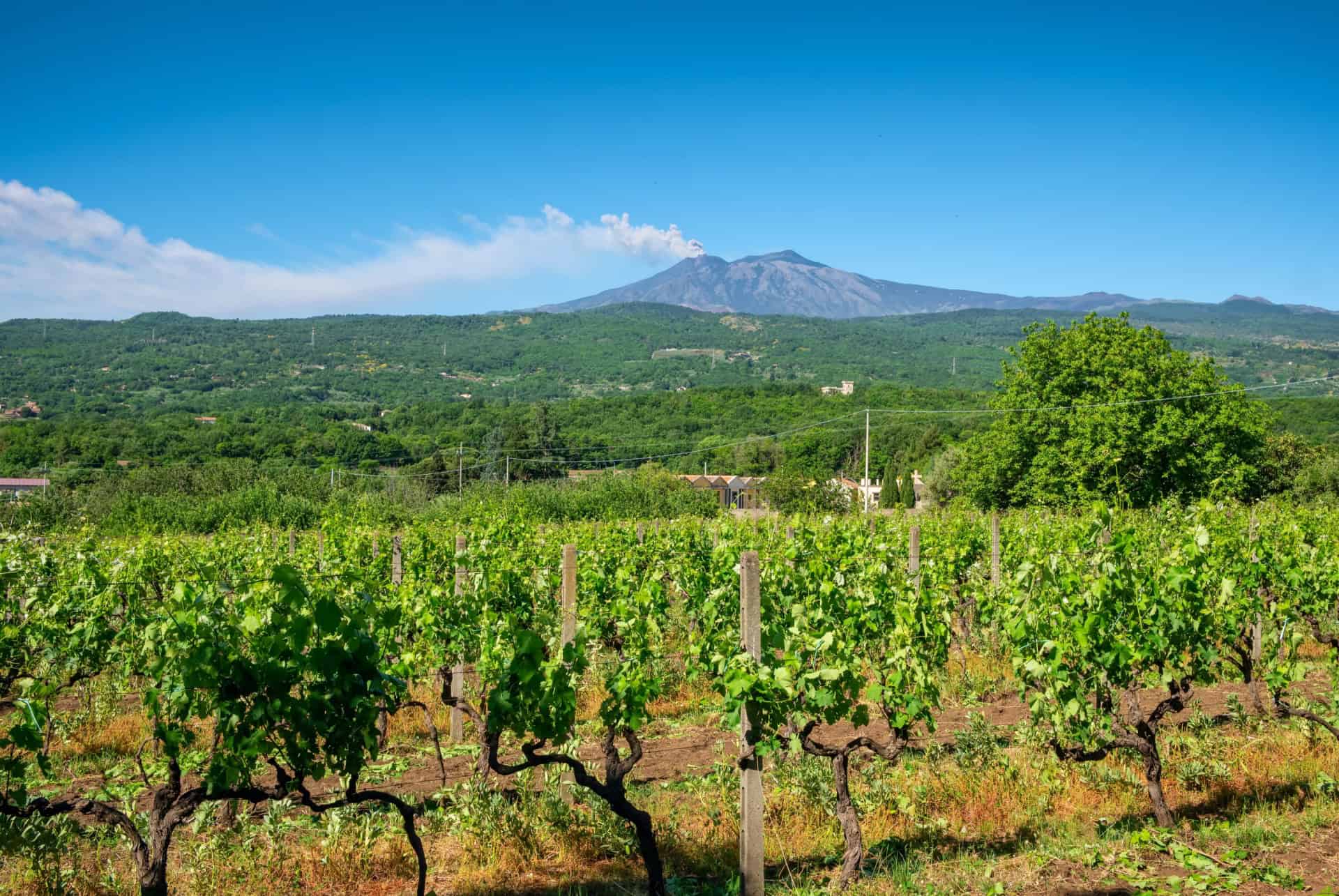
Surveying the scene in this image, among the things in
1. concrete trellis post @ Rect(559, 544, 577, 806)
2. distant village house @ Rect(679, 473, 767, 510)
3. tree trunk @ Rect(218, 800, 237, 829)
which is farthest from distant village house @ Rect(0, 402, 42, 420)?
tree trunk @ Rect(218, 800, 237, 829)

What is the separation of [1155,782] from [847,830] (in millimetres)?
1986

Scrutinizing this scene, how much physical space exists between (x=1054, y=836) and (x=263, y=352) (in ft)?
477

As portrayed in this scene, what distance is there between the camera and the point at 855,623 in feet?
17.3

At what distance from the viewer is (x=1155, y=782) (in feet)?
16.6

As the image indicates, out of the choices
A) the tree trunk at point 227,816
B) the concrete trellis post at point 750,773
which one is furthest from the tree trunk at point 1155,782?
the tree trunk at point 227,816

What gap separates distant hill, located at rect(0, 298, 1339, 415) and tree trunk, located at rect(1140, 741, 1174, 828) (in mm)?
76309

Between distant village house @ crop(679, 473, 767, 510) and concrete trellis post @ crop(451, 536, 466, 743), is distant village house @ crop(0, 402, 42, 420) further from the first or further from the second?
concrete trellis post @ crop(451, 536, 466, 743)

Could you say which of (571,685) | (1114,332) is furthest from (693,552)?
(1114,332)

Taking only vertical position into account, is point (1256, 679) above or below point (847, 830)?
below

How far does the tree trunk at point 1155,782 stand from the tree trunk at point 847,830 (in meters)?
1.80

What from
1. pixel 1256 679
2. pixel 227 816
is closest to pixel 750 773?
pixel 227 816

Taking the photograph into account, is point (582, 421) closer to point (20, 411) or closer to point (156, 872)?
point (20, 411)

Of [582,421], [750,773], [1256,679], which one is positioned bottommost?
[582,421]

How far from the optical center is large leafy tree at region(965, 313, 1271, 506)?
2641 centimetres
